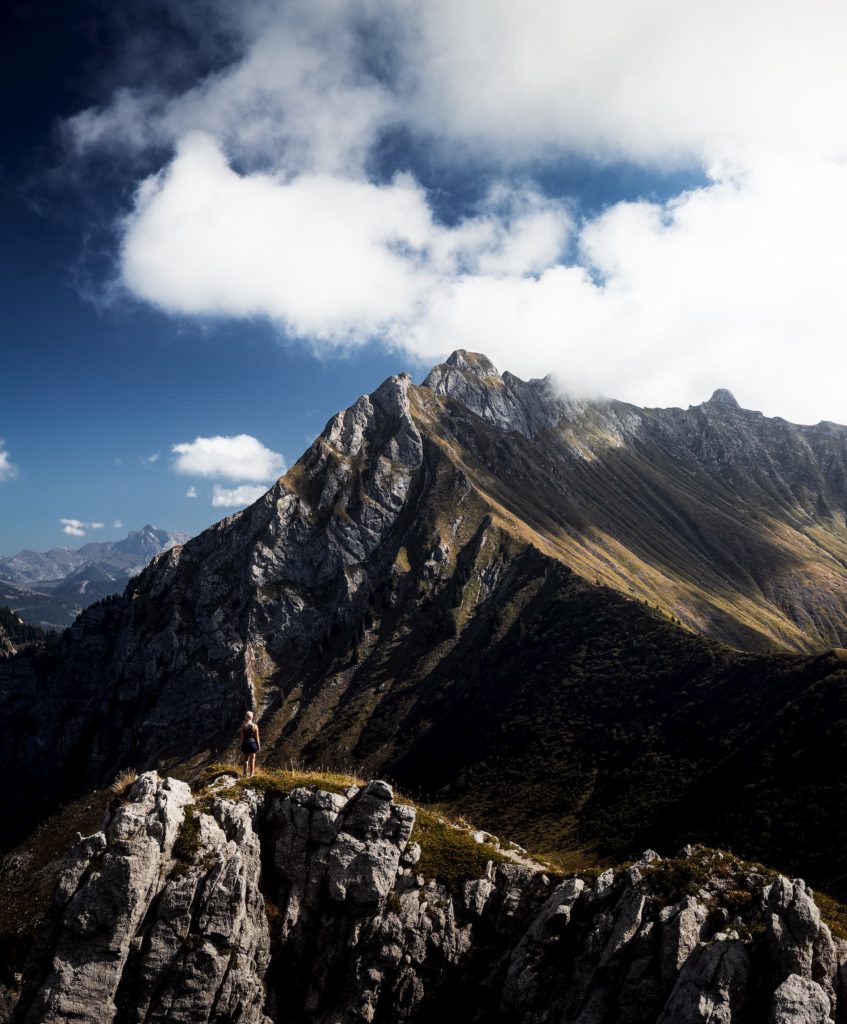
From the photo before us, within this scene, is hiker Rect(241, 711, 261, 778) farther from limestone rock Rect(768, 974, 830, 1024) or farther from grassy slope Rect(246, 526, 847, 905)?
grassy slope Rect(246, 526, 847, 905)

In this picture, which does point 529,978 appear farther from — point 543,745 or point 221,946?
point 543,745

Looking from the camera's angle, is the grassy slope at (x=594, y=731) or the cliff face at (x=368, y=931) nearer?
the cliff face at (x=368, y=931)

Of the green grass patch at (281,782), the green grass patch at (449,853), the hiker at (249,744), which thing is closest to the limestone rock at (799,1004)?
the green grass patch at (449,853)

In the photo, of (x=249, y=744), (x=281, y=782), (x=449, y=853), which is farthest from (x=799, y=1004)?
(x=249, y=744)

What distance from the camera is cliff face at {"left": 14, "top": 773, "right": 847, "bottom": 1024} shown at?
23172 mm

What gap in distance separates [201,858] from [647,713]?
11734 centimetres

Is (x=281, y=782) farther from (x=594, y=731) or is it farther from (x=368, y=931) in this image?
(x=594, y=731)

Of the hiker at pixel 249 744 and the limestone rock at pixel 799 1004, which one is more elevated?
the limestone rock at pixel 799 1004

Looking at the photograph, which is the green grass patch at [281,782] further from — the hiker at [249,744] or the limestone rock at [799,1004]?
the limestone rock at [799,1004]

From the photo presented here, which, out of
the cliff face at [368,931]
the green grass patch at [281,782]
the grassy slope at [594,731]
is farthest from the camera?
the grassy slope at [594,731]

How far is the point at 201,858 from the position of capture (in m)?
30.2

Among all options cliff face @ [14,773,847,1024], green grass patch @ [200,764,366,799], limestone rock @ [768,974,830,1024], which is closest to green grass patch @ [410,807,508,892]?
cliff face @ [14,773,847,1024]

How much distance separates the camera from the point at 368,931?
2961 cm

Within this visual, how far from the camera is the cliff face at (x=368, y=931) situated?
23.2 m
